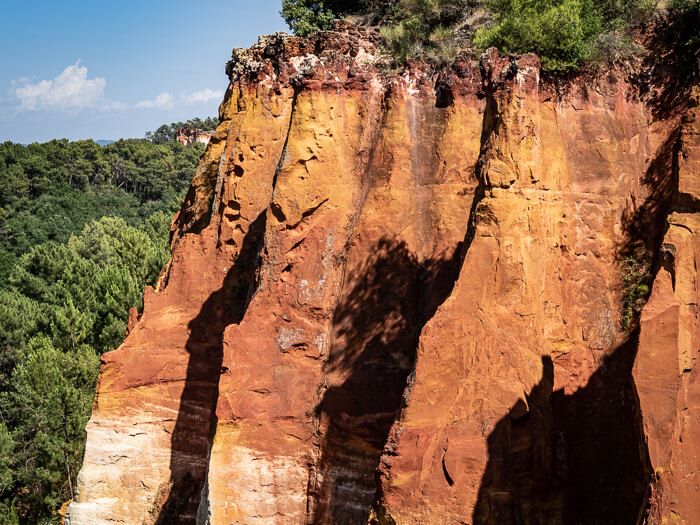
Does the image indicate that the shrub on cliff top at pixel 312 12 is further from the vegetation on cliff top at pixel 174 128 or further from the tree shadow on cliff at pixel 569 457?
the vegetation on cliff top at pixel 174 128

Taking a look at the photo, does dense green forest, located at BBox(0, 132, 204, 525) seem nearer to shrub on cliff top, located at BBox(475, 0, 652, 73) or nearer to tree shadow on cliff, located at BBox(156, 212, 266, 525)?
tree shadow on cliff, located at BBox(156, 212, 266, 525)

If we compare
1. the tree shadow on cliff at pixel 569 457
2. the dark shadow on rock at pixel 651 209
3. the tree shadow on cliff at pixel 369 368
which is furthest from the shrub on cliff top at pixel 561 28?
the tree shadow on cliff at pixel 569 457

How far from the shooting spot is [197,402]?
1803 centimetres

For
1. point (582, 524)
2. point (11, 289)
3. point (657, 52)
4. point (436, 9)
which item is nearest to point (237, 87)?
point (436, 9)

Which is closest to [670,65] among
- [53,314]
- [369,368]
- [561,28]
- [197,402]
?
[561,28]

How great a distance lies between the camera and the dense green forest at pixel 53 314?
31656 millimetres

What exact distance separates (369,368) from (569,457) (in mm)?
3710

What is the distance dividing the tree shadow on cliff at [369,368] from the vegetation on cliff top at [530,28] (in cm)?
396

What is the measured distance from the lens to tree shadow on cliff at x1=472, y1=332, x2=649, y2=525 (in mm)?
10383

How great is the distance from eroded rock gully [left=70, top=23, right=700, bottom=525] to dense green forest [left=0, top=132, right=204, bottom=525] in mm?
14164

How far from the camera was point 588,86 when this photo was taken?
43.5 feet

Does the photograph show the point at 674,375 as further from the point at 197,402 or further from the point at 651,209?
the point at 197,402

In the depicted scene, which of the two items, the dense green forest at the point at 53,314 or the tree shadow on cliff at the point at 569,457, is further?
the dense green forest at the point at 53,314

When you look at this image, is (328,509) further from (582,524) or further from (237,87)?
(237,87)
